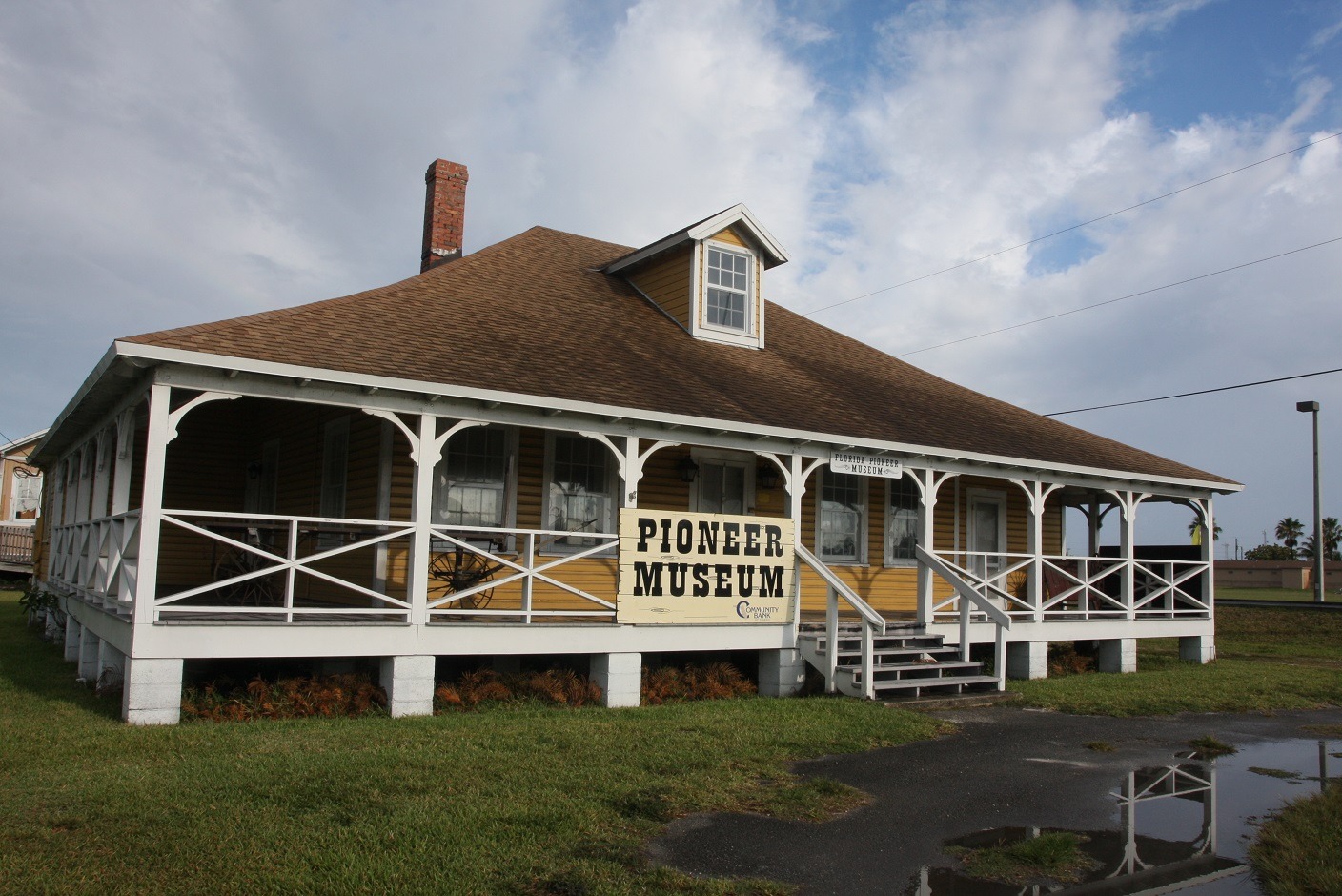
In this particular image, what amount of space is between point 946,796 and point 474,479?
751 centimetres

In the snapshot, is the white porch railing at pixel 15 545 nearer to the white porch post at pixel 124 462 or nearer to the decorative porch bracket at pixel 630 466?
the white porch post at pixel 124 462

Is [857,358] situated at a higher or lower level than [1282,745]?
higher

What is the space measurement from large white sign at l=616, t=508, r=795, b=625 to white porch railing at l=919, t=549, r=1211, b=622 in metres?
3.78

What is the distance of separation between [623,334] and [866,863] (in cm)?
1082

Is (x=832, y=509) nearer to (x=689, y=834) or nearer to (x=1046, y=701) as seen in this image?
(x=1046, y=701)

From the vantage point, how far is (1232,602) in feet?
98.4

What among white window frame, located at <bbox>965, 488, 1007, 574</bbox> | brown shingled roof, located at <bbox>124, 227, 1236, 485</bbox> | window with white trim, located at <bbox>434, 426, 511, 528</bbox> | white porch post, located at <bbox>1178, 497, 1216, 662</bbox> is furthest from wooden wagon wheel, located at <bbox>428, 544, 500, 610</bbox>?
white porch post, located at <bbox>1178, 497, 1216, 662</bbox>

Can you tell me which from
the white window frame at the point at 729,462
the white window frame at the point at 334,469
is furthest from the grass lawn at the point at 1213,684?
the white window frame at the point at 334,469

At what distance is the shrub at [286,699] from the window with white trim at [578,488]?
12.2ft

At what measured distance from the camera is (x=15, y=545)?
37094 mm

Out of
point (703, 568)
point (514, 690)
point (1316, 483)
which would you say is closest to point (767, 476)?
point (703, 568)

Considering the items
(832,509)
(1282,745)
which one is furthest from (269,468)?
(1282,745)

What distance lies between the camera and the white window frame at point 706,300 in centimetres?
1800

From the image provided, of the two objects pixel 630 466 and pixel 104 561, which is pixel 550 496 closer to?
pixel 630 466
